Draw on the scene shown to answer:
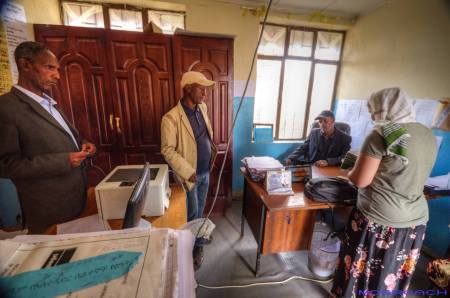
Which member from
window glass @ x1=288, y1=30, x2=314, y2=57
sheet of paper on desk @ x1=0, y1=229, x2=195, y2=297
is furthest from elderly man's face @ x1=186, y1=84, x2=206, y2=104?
window glass @ x1=288, y1=30, x2=314, y2=57

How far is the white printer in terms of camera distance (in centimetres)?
96

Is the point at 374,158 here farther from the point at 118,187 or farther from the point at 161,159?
the point at 161,159

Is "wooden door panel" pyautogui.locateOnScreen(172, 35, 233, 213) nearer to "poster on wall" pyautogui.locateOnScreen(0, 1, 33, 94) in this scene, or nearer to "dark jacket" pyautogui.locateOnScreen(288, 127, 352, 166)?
"dark jacket" pyautogui.locateOnScreen(288, 127, 352, 166)

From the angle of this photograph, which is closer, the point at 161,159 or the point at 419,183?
the point at 419,183

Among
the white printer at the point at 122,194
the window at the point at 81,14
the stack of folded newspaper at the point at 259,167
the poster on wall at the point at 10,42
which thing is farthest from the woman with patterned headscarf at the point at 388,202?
the window at the point at 81,14

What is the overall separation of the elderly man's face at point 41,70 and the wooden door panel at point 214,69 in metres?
1.15

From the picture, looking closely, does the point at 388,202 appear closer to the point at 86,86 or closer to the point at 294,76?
the point at 294,76

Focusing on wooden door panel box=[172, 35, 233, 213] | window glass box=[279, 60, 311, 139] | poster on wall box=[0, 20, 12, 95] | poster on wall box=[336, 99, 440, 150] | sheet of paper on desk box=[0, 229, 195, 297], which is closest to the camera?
sheet of paper on desk box=[0, 229, 195, 297]

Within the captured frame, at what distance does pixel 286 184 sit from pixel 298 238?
51 cm

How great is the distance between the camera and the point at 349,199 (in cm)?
138

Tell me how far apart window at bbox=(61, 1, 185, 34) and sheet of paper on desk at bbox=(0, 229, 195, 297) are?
2.36 m

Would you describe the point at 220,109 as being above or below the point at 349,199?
above

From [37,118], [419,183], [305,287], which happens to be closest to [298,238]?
[305,287]

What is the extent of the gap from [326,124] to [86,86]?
266cm
